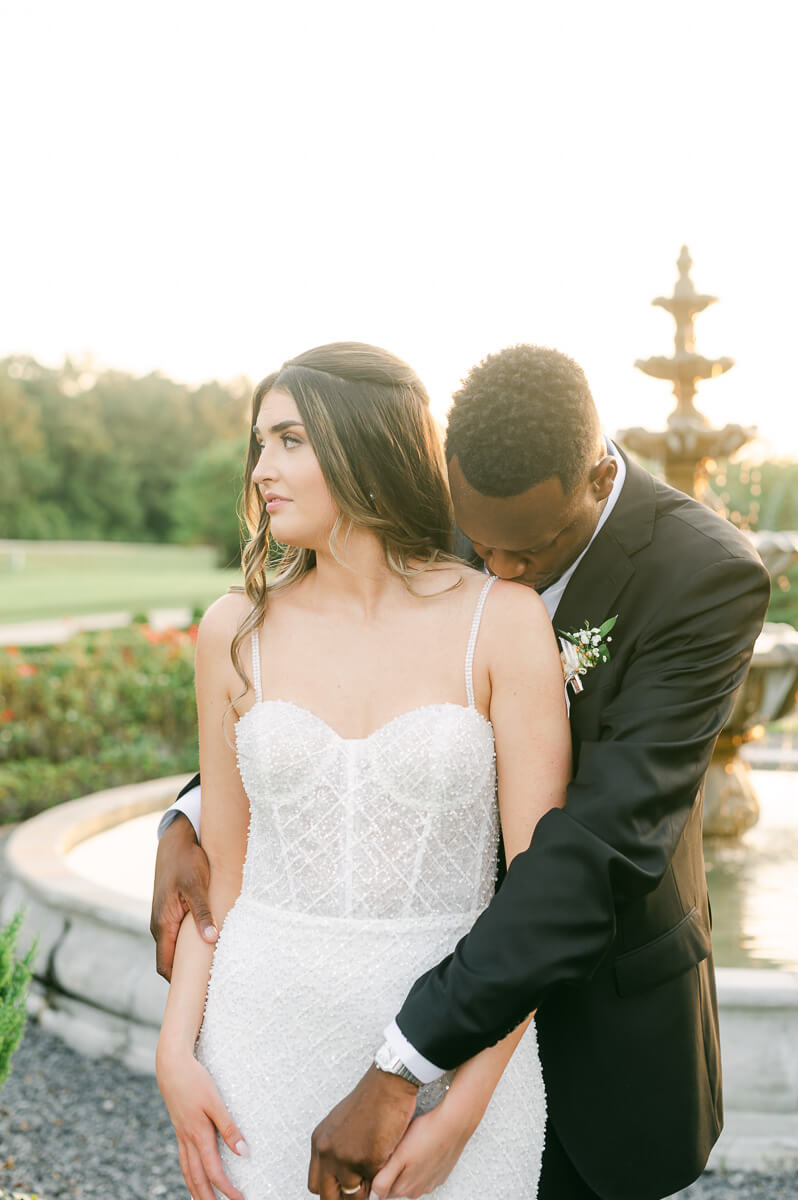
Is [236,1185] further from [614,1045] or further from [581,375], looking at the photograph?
[581,375]

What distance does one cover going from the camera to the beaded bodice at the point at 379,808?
232 cm

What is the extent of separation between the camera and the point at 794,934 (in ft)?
18.9

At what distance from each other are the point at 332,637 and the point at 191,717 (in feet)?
28.9

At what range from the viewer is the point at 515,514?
91.0 inches

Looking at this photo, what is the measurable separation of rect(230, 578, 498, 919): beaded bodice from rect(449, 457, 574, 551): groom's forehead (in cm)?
12

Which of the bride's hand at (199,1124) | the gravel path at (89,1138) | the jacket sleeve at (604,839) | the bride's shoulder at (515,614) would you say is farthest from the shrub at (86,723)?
the jacket sleeve at (604,839)

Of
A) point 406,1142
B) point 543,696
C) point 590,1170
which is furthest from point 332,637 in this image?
point 590,1170

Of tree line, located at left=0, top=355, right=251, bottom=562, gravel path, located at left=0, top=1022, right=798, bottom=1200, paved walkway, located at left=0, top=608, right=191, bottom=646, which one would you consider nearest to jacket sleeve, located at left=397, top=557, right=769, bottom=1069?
gravel path, located at left=0, top=1022, right=798, bottom=1200

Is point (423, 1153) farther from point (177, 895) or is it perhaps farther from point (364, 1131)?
point (177, 895)

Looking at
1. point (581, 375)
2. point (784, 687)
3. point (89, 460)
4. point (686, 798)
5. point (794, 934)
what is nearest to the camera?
point (686, 798)

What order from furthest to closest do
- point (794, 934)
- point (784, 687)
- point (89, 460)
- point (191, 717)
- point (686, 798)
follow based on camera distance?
point (89, 460) < point (191, 717) < point (784, 687) < point (794, 934) < point (686, 798)

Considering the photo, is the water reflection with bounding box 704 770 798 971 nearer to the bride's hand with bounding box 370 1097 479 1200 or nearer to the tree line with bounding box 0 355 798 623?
the bride's hand with bounding box 370 1097 479 1200

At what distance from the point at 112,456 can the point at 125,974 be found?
5498 cm

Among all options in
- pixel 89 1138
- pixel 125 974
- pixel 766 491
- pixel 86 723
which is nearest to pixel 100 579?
pixel 766 491
